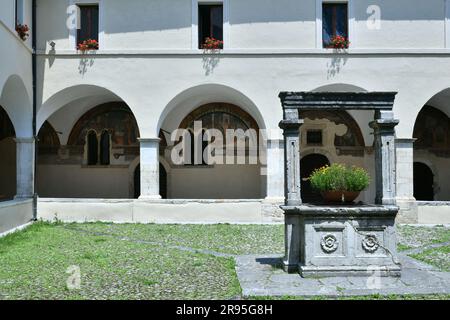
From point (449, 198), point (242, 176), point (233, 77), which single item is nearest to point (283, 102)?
point (233, 77)

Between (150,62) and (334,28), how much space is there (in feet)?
17.0

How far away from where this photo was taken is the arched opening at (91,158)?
15.0 metres

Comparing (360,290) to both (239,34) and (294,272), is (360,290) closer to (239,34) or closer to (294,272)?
(294,272)

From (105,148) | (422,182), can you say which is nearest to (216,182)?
(105,148)

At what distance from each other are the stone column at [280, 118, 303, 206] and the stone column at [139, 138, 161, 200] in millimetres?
6512

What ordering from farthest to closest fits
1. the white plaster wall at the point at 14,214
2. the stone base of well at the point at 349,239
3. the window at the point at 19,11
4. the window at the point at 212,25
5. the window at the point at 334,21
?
1. the window at the point at 212,25
2. the window at the point at 334,21
3. the window at the point at 19,11
4. the white plaster wall at the point at 14,214
5. the stone base of well at the point at 349,239

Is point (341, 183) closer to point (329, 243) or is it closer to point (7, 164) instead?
point (329, 243)

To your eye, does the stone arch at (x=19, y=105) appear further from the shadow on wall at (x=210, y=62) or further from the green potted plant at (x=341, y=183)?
the green potted plant at (x=341, y=183)

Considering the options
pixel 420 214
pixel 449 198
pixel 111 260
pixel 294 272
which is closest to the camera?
pixel 294 272

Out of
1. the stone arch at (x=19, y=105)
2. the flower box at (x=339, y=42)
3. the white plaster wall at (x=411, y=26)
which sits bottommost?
the stone arch at (x=19, y=105)

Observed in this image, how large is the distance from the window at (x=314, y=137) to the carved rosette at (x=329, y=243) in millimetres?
9001

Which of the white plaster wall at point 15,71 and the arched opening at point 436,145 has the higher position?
the white plaster wall at point 15,71

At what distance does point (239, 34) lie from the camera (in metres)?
12.1

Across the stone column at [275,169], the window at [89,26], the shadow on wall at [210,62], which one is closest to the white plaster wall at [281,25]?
the shadow on wall at [210,62]
